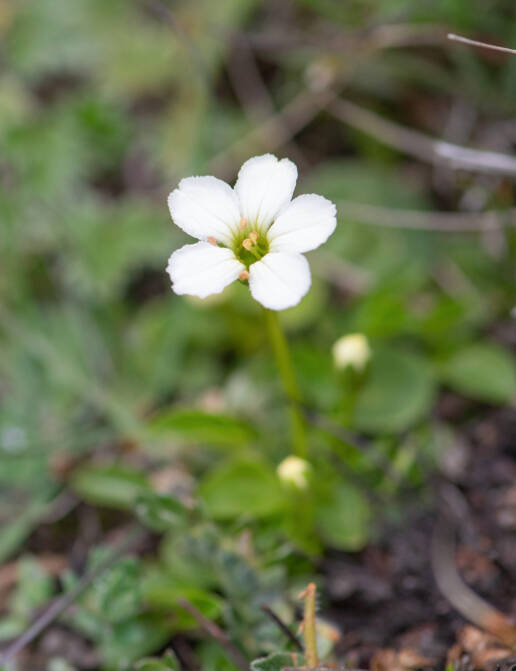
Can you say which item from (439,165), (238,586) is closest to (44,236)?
(439,165)

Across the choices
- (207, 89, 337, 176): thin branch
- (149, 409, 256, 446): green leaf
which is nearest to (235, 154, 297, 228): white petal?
(149, 409, 256, 446): green leaf

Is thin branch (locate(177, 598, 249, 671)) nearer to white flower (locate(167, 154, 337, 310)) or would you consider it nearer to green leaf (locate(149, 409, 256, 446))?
green leaf (locate(149, 409, 256, 446))

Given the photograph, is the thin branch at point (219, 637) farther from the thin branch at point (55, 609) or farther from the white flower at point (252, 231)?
the white flower at point (252, 231)

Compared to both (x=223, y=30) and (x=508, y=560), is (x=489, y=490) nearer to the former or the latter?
(x=508, y=560)

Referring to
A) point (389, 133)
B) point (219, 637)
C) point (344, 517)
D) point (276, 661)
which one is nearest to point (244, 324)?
point (344, 517)

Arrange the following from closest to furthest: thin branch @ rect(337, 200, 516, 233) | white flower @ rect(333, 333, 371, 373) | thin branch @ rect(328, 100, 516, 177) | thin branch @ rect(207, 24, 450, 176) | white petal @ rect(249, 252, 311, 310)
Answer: white petal @ rect(249, 252, 311, 310) < white flower @ rect(333, 333, 371, 373) < thin branch @ rect(337, 200, 516, 233) < thin branch @ rect(328, 100, 516, 177) < thin branch @ rect(207, 24, 450, 176)

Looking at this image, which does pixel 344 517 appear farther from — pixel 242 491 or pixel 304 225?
pixel 304 225
